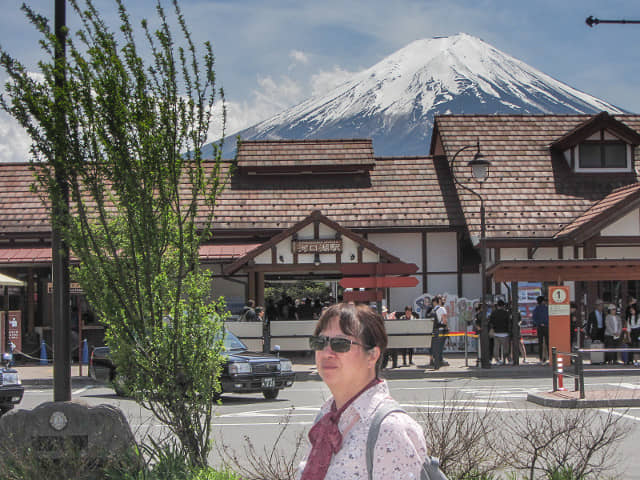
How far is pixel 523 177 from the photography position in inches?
1324

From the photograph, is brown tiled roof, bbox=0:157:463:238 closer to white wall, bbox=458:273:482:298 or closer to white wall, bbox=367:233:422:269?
white wall, bbox=367:233:422:269

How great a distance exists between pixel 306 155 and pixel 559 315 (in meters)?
13.4

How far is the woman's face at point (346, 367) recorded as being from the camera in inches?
152

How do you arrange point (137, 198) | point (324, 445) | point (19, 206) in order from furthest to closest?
1. point (19, 206)
2. point (137, 198)
3. point (324, 445)

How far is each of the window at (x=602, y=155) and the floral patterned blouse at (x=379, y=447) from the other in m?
31.9

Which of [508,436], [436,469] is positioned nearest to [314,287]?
[508,436]

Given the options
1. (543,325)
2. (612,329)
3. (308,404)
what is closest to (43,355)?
(308,404)

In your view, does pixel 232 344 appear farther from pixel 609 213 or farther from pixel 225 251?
pixel 609 213

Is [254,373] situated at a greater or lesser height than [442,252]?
lesser

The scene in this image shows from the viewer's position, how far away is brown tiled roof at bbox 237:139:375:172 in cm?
3391

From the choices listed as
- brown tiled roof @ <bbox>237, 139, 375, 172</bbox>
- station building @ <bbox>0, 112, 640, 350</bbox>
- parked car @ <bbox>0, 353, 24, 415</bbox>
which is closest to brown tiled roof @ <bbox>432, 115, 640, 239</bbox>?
station building @ <bbox>0, 112, 640, 350</bbox>

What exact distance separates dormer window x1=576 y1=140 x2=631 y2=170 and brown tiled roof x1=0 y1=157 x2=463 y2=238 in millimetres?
5067

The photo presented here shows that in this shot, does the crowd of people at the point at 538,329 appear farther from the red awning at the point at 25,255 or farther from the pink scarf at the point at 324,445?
the pink scarf at the point at 324,445

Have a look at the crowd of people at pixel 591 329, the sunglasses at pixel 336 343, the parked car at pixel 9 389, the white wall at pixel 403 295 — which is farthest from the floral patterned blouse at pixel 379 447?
the white wall at pixel 403 295
